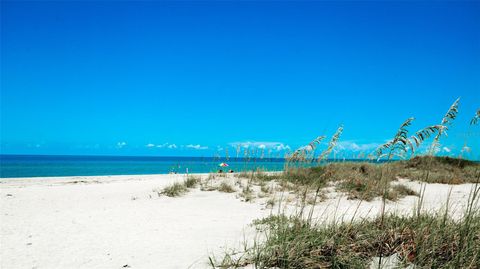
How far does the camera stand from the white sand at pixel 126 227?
15.7ft

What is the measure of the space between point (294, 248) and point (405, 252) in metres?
1.26

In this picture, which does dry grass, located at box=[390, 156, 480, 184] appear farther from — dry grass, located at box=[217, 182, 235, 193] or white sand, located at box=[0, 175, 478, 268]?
dry grass, located at box=[217, 182, 235, 193]

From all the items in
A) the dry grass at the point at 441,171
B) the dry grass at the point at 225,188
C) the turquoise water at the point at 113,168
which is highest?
the dry grass at the point at 441,171

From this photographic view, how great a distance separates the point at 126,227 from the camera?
6637mm

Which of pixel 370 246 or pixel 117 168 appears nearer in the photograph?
pixel 370 246

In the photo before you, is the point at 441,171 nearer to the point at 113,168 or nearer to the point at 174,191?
the point at 174,191

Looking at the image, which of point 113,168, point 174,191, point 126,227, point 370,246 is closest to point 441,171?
point 174,191

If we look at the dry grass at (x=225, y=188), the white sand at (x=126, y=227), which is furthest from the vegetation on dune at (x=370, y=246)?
the dry grass at (x=225, y=188)

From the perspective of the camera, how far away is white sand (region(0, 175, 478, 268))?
188 inches

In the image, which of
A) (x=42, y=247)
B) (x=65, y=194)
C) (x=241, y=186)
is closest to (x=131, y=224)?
(x=42, y=247)

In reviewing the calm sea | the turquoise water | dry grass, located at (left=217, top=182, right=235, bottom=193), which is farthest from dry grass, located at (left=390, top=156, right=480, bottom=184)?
the turquoise water

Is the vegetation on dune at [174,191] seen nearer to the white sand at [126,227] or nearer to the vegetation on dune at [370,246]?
the white sand at [126,227]

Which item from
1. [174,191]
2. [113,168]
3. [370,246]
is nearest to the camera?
[370,246]

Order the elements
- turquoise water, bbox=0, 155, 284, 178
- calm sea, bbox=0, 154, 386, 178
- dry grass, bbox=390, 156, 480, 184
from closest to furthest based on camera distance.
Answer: dry grass, bbox=390, 156, 480, 184 < calm sea, bbox=0, 154, 386, 178 < turquoise water, bbox=0, 155, 284, 178
